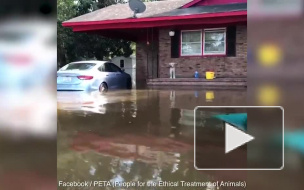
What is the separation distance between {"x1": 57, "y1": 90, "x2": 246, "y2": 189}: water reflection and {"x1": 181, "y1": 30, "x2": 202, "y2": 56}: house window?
432 centimetres

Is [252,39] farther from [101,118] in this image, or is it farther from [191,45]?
[191,45]

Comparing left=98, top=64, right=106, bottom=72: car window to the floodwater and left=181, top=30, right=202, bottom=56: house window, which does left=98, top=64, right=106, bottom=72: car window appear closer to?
left=181, top=30, right=202, bottom=56: house window

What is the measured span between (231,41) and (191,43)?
134 cm

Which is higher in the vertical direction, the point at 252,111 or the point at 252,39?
the point at 252,39

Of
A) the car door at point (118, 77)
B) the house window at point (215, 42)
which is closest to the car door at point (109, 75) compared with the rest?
the car door at point (118, 77)

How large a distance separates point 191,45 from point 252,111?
9.74 metres

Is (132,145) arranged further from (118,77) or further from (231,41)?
(231,41)

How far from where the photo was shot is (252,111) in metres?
1.17

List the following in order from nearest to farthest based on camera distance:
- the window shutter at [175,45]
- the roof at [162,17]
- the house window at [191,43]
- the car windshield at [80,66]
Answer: the car windshield at [80,66] < the roof at [162,17] < the house window at [191,43] < the window shutter at [175,45]

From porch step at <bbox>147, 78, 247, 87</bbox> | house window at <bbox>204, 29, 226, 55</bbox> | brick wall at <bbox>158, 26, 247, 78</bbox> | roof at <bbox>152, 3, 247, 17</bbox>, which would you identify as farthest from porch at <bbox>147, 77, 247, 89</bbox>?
roof at <bbox>152, 3, 247, 17</bbox>

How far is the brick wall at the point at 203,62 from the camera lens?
987 centimetres

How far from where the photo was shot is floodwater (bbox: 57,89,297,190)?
265 centimetres

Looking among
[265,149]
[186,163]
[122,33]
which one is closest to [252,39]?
[265,149]

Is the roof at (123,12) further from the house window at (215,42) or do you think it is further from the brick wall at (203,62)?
the house window at (215,42)
